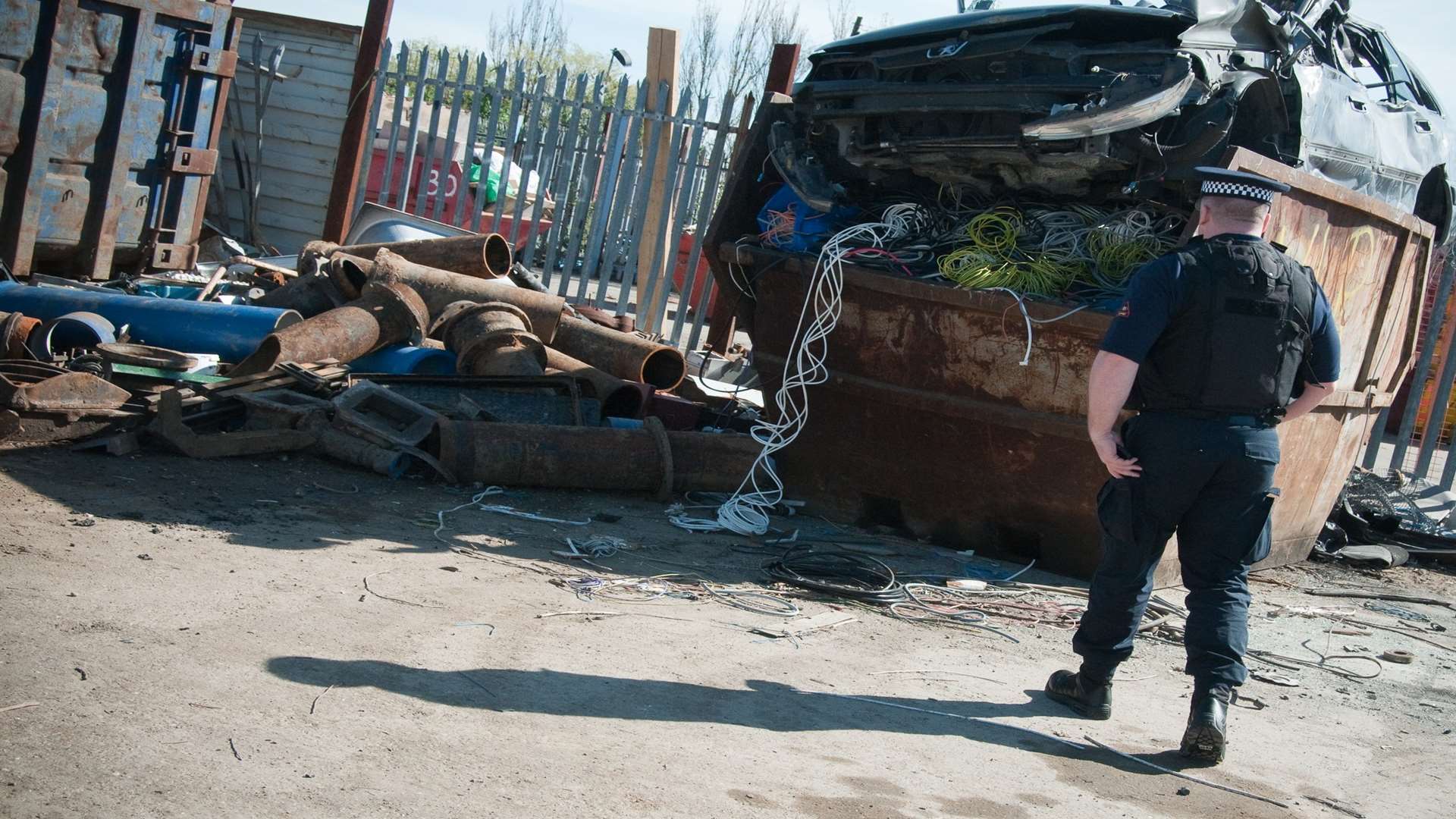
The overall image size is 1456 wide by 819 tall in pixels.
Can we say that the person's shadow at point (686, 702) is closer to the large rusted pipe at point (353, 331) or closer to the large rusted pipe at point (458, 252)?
the large rusted pipe at point (353, 331)

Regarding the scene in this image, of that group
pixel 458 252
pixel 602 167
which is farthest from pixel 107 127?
pixel 602 167

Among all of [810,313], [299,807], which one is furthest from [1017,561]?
[299,807]

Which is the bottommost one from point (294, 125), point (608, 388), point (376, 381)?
point (376, 381)

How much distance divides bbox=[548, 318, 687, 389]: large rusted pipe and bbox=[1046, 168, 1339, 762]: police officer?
13.4 ft

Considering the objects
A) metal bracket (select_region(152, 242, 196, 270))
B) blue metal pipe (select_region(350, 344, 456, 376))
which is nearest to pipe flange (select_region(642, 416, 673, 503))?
blue metal pipe (select_region(350, 344, 456, 376))

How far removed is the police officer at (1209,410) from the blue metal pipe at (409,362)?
14.3ft

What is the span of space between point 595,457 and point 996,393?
6.72ft

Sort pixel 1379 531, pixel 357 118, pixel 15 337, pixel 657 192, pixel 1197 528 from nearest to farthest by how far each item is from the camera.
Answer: pixel 1197 528, pixel 15 337, pixel 1379 531, pixel 657 192, pixel 357 118

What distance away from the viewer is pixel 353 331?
708 centimetres

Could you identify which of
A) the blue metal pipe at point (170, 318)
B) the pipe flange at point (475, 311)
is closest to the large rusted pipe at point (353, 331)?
the pipe flange at point (475, 311)

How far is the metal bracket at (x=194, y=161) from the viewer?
8984mm

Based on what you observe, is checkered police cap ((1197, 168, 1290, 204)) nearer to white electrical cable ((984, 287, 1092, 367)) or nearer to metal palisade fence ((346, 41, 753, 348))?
white electrical cable ((984, 287, 1092, 367))

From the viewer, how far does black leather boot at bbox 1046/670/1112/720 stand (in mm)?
4258

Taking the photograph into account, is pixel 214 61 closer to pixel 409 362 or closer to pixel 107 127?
pixel 107 127
